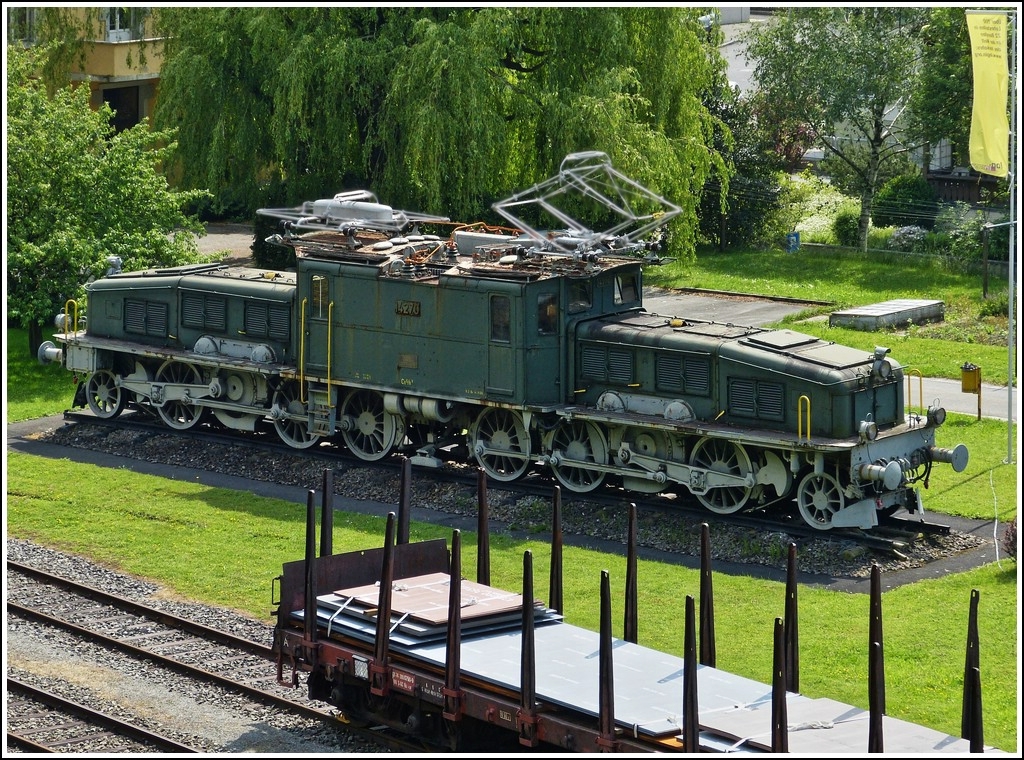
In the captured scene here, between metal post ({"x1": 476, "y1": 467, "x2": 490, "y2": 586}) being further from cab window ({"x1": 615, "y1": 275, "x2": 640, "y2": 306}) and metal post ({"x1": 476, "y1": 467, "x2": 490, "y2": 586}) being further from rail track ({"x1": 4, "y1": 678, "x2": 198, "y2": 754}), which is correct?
cab window ({"x1": 615, "y1": 275, "x2": 640, "y2": 306})

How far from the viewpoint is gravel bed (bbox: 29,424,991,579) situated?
23.5m

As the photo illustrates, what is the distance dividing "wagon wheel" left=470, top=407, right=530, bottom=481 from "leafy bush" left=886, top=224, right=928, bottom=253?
74.9ft

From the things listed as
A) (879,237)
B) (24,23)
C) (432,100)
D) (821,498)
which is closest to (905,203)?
(879,237)

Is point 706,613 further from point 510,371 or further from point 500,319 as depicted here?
point 500,319

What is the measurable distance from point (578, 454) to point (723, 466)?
2.59 meters

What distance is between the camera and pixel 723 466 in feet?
82.9

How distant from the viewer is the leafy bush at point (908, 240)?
47406mm

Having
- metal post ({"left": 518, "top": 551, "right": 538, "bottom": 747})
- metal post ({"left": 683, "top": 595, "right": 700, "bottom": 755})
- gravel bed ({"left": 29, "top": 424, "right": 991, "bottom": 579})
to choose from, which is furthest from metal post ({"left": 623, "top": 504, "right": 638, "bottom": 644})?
gravel bed ({"left": 29, "top": 424, "right": 991, "bottom": 579})

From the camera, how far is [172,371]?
3159cm

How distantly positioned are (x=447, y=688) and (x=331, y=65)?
25.7 meters

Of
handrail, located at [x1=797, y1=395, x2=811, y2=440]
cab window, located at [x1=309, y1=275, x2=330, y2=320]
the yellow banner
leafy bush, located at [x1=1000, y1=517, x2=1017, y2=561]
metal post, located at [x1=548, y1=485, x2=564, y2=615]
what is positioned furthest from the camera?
cab window, located at [x1=309, y1=275, x2=330, y2=320]

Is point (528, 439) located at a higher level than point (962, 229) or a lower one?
lower

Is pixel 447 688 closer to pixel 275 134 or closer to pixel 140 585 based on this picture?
pixel 140 585

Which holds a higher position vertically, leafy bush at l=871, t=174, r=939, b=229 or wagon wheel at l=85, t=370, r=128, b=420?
leafy bush at l=871, t=174, r=939, b=229
